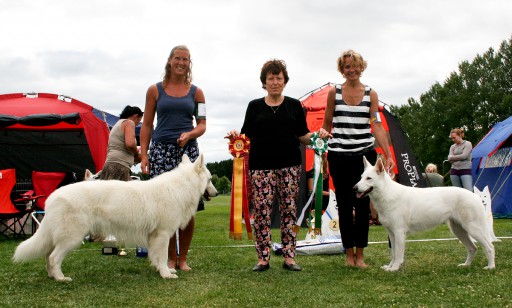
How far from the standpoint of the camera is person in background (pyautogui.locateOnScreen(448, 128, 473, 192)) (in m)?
9.59

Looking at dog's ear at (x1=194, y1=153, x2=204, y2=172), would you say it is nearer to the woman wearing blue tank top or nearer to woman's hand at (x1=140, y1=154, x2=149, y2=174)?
the woman wearing blue tank top

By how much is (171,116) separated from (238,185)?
1.22 metres

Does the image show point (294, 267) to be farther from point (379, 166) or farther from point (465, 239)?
point (465, 239)

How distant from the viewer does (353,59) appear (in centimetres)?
468

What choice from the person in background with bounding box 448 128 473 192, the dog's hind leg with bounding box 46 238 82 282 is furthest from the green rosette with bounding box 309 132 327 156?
the person in background with bounding box 448 128 473 192

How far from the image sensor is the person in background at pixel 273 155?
15.2 ft

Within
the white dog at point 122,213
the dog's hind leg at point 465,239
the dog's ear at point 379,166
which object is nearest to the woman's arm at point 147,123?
the white dog at point 122,213

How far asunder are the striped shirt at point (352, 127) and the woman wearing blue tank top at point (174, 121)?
1.30m

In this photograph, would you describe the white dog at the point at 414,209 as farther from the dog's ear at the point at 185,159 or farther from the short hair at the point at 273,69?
the dog's ear at the point at 185,159

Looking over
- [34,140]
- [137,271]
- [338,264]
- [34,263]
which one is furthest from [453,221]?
[34,140]

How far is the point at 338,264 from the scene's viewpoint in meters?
5.09

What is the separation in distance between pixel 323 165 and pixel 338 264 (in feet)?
3.42

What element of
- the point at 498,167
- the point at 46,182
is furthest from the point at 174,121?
the point at 498,167

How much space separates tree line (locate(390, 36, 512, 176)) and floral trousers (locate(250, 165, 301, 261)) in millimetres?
31806
